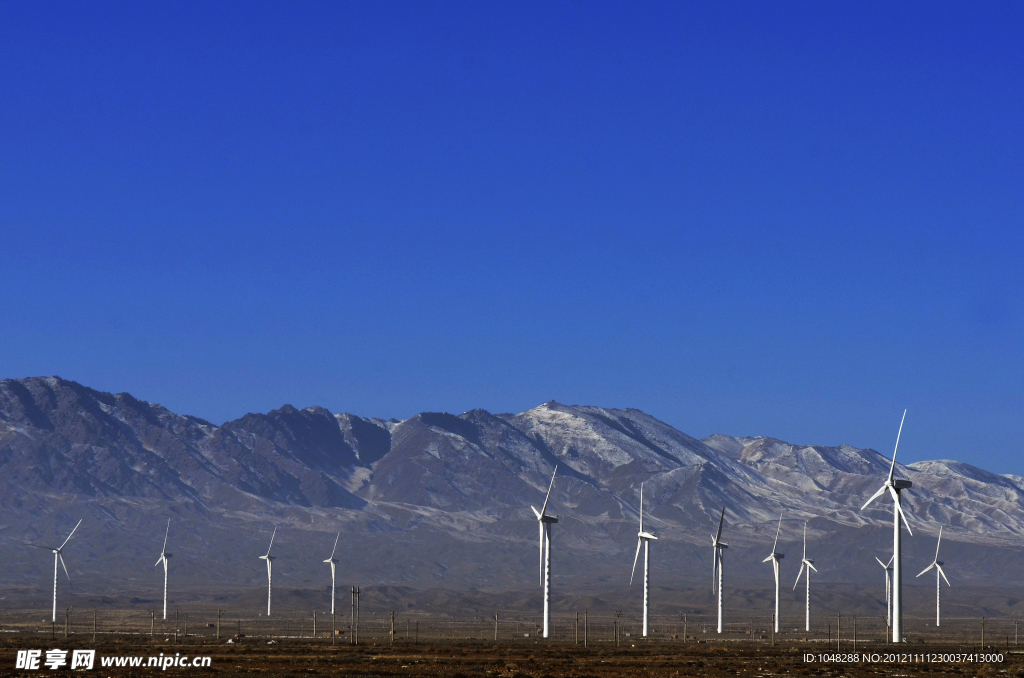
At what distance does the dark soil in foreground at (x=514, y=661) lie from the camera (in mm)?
83562

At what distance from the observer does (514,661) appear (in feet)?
321

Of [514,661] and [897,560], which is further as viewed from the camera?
[897,560]

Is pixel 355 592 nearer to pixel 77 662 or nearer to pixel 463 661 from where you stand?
pixel 463 661

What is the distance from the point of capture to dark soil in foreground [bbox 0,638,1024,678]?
8356 cm

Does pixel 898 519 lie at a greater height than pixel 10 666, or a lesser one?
greater

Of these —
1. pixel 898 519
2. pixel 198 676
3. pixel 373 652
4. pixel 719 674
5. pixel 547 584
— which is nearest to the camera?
pixel 198 676

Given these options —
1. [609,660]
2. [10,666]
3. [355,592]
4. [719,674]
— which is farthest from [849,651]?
[10,666]

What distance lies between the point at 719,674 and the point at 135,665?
115 ft

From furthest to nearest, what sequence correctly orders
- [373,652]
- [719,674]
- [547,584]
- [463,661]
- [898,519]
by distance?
Result: [547,584]
[898,519]
[373,652]
[463,661]
[719,674]

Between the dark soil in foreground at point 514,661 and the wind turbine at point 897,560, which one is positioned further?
the wind turbine at point 897,560

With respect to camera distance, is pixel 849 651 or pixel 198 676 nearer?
pixel 198 676

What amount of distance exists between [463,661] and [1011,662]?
129 ft

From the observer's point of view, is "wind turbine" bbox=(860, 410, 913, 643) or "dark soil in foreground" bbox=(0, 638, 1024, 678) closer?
"dark soil in foreground" bbox=(0, 638, 1024, 678)

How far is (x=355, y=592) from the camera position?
129250 mm
